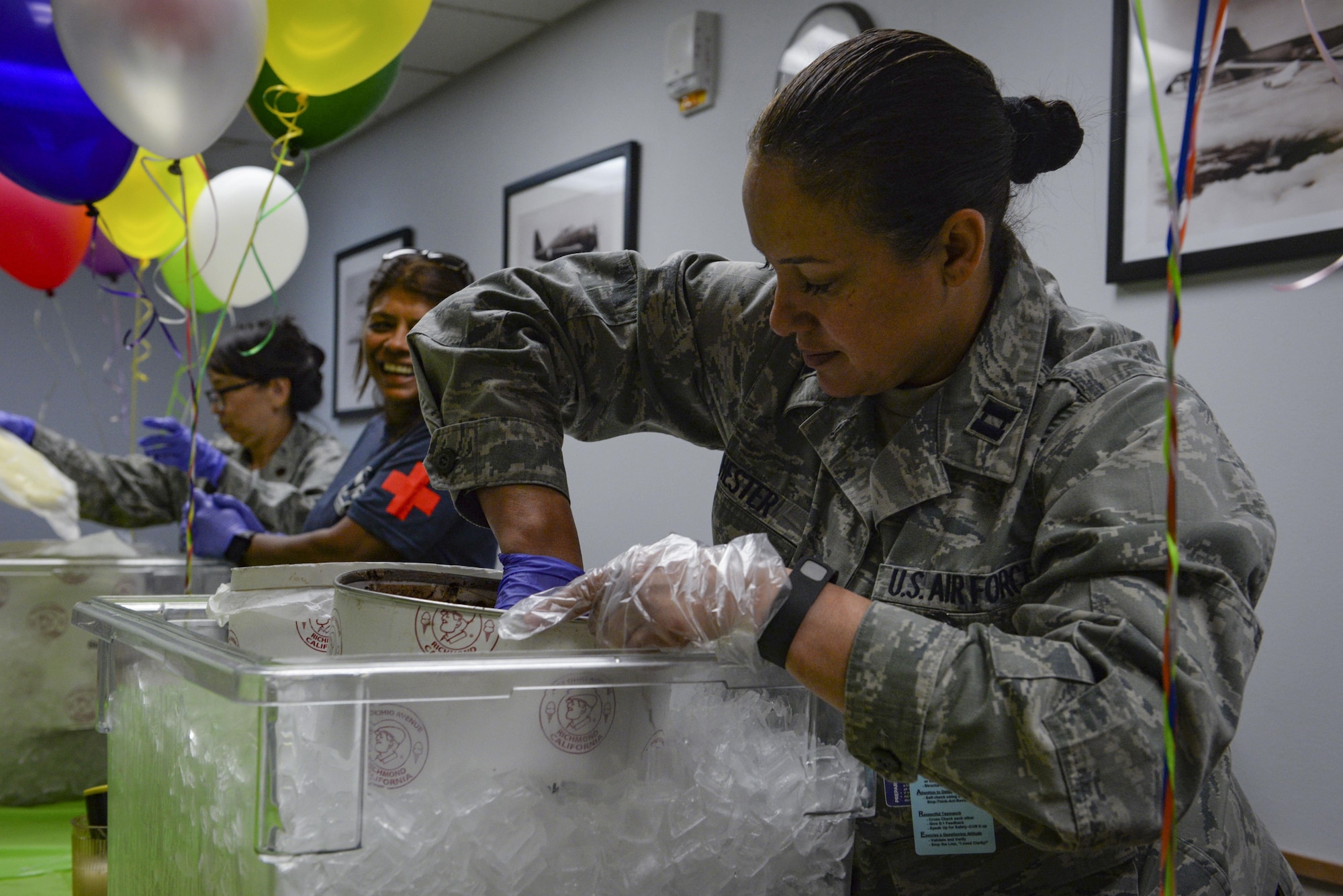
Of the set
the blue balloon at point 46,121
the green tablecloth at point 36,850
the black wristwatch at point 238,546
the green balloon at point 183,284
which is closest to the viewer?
the green tablecloth at point 36,850

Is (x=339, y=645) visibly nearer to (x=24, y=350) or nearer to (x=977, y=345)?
(x=977, y=345)

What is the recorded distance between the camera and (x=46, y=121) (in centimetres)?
178

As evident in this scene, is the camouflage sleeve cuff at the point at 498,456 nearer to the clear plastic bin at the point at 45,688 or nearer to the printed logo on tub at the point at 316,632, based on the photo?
the printed logo on tub at the point at 316,632

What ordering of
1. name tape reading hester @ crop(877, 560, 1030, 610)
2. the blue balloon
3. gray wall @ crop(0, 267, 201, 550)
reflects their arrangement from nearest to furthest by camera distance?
1. name tape reading hester @ crop(877, 560, 1030, 610)
2. the blue balloon
3. gray wall @ crop(0, 267, 201, 550)

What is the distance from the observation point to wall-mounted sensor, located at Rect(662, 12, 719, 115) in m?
2.81

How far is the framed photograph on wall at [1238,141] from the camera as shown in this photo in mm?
1561

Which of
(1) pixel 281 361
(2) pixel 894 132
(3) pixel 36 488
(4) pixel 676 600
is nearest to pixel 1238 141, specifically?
(2) pixel 894 132

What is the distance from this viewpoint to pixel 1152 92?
0.44 metres

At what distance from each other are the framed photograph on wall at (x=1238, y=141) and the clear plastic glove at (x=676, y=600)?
117 cm

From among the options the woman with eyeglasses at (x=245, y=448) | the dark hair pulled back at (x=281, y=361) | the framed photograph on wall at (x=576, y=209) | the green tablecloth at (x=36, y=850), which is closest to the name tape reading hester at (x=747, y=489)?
the green tablecloth at (x=36, y=850)

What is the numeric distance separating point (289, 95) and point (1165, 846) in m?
2.02

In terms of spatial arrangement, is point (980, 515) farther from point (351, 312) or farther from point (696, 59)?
point (351, 312)

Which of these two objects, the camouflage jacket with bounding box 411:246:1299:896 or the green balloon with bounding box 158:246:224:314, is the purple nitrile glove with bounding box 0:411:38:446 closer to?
the green balloon with bounding box 158:246:224:314

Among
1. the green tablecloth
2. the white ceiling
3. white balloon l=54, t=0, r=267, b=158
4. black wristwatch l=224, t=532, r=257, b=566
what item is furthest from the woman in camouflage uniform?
the white ceiling
